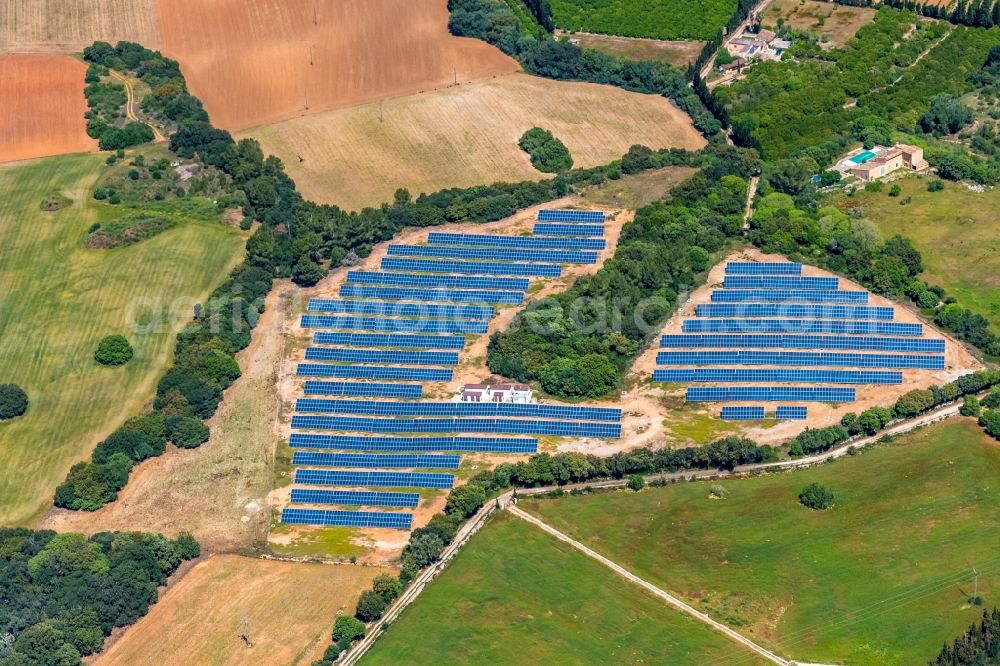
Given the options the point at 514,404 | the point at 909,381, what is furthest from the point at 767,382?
the point at 514,404

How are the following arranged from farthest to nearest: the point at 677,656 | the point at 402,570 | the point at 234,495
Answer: the point at 234,495 → the point at 402,570 → the point at 677,656

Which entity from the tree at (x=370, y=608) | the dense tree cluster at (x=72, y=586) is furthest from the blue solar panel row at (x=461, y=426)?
the tree at (x=370, y=608)

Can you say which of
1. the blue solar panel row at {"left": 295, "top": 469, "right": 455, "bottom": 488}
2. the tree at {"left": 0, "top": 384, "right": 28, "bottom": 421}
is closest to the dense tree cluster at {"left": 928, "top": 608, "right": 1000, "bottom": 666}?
the blue solar panel row at {"left": 295, "top": 469, "right": 455, "bottom": 488}

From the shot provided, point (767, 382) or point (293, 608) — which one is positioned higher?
point (767, 382)

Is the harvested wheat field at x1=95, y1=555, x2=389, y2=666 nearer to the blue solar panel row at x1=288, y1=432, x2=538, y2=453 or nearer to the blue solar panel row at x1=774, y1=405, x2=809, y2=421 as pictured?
the blue solar panel row at x1=288, y1=432, x2=538, y2=453

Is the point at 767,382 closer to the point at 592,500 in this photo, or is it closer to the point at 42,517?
the point at 592,500

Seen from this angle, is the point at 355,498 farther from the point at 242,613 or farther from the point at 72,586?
the point at 72,586

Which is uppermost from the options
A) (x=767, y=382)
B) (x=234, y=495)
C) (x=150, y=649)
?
(x=767, y=382)
